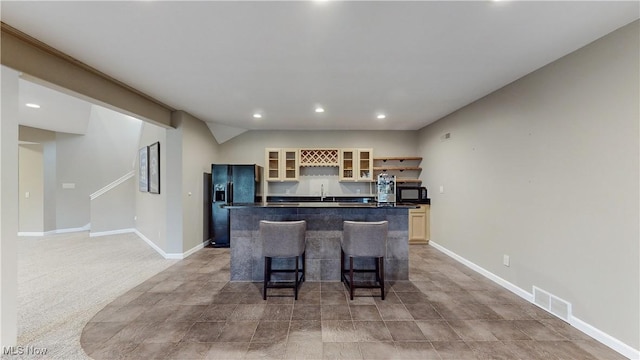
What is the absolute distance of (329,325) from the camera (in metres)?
2.46

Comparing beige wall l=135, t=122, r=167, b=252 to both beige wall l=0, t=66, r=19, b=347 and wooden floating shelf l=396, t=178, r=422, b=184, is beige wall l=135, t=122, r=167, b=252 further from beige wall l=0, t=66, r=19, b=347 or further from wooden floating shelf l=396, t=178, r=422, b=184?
wooden floating shelf l=396, t=178, r=422, b=184

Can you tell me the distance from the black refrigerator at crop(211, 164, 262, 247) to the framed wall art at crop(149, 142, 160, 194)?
0.98 meters

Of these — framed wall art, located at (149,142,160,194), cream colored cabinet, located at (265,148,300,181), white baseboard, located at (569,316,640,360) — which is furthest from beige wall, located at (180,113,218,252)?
white baseboard, located at (569,316,640,360)

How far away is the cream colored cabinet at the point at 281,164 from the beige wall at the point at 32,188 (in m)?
5.56

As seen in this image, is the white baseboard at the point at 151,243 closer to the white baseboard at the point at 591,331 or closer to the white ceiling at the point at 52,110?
the white ceiling at the point at 52,110

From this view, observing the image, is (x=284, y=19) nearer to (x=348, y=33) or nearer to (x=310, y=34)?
(x=310, y=34)

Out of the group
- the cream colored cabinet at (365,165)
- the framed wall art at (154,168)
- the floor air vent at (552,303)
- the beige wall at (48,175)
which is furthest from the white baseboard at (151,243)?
the floor air vent at (552,303)

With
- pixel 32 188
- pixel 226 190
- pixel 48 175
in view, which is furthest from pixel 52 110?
pixel 226 190

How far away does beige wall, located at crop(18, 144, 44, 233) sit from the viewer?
20.2 ft

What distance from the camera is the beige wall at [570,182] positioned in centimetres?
205

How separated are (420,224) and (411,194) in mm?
694

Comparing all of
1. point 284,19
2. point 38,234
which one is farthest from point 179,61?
point 38,234

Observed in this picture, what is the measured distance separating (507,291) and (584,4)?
9.98 ft

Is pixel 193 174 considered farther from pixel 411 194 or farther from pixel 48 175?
pixel 411 194
